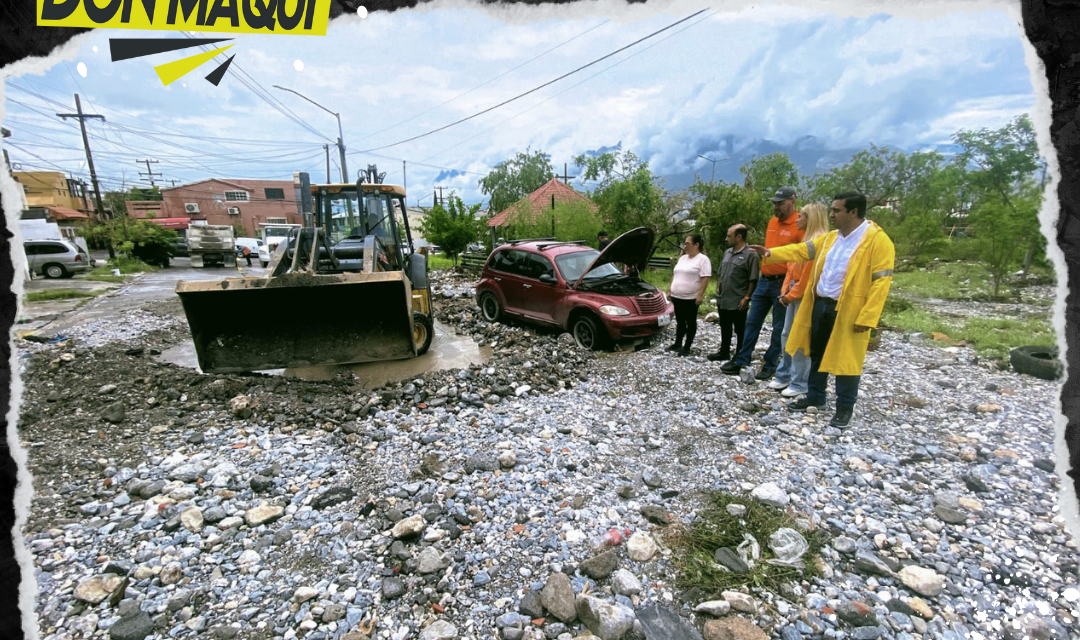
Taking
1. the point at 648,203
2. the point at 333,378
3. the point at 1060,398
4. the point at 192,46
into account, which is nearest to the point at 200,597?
the point at 192,46

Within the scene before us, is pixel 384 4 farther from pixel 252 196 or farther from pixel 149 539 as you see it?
pixel 252 196

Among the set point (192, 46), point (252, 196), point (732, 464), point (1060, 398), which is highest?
point (252, 196)

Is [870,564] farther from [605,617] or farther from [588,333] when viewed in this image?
[588,333]

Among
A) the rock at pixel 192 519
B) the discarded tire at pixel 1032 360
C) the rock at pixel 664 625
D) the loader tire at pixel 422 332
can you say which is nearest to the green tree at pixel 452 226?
the loader tire at pixel 422 332

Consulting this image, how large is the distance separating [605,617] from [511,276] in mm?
5590

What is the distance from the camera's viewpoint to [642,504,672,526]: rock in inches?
91.4

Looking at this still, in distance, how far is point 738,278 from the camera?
4.42 metres

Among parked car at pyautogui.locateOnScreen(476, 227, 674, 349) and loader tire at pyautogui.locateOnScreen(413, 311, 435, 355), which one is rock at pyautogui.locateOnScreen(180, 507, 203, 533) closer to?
loader tire at pyautogui.locateOnScreen(413, 311, 435, 355)

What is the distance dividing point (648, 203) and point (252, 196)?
110ft

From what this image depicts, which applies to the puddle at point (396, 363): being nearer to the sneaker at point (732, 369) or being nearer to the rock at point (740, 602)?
the sneaker at point (732, 369)

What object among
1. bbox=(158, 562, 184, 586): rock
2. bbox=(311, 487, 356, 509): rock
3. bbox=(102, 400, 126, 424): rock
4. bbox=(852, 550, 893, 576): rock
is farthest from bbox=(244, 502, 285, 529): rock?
bbox=(852, 550, 893, 576): rock

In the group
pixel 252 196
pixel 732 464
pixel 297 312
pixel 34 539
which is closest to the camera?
pixel 34 539

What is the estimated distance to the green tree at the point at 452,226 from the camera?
16438mm

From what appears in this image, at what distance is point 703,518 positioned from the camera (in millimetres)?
2328
